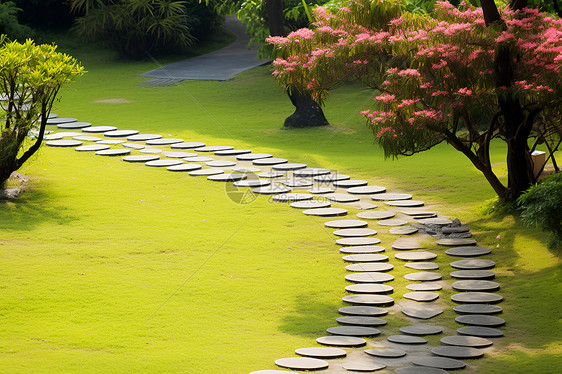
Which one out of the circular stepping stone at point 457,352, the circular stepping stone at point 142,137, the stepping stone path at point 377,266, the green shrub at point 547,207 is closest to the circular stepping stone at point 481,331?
the stepping stone path at point 377,266

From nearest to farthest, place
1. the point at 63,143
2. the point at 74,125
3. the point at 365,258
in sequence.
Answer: the point at 365,258, the point at 63,143, the point at 74,125

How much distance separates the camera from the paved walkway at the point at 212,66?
72.1ft

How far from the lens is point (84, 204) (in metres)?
10.2

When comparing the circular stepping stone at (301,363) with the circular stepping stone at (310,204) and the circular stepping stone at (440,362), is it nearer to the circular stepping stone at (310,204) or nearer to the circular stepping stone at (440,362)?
the circular stepping stone at (440,362)

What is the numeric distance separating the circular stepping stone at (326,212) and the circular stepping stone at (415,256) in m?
1.68

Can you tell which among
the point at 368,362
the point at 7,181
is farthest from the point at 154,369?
the point at 7,181

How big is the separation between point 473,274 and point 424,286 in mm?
604

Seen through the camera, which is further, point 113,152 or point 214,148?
point 214,148

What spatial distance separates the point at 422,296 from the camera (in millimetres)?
7109

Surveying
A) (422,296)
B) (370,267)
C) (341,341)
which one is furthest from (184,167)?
(341,341)

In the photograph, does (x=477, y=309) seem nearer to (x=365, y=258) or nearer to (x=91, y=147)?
(x=365, y=258)

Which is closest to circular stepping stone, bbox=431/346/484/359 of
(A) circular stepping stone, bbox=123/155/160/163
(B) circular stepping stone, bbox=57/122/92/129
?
(A) circular stepping stone, bbox=123/155/160/163

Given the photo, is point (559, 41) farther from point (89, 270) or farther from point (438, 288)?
point (89, 270)

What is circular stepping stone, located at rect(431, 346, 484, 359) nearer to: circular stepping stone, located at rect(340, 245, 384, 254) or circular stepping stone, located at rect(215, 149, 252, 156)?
circular stepping stone, located at rect(340, 245, 384, 254)
